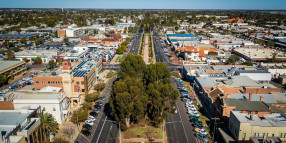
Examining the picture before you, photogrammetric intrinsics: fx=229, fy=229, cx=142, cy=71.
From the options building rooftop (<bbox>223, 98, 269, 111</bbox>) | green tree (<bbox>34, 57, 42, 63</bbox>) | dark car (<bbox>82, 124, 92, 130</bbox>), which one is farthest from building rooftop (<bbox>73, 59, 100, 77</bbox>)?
building rooftop (<bbox>223, 98, 269, 111</bbox>)

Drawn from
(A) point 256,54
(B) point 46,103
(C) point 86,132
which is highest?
(A) point 256,54

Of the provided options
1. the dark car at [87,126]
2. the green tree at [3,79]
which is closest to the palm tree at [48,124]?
the dark car at [87,126]

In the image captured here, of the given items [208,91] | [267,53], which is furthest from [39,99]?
Result: [267,53]

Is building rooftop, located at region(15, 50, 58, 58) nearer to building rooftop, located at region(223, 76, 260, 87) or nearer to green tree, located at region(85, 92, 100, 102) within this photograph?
green tree, located at region(85, 92, 100, 102)

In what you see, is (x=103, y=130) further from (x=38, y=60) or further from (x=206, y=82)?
(x=38, y=60)

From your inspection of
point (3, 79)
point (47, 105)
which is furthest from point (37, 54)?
point (47, 105)

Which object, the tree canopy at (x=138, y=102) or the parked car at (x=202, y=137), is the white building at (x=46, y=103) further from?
the parked car at (x=202, y=137)

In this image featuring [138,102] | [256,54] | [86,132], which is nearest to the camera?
[138,102]
